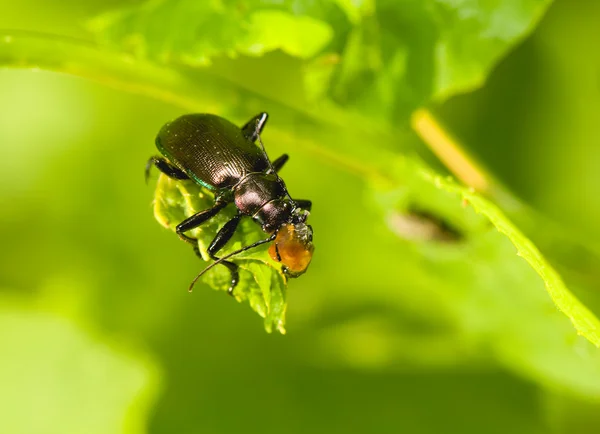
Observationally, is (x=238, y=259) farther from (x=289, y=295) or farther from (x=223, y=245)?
(x=289, y=295)

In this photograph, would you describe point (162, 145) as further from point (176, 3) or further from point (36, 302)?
point (36, 302)

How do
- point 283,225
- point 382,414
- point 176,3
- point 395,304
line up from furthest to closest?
point 395,304 < point 382,414 < point 283,225 < point 176,3

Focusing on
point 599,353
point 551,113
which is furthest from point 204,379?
point 551,113

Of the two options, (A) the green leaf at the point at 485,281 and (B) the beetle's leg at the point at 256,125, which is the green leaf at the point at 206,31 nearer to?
(B) the beetle's leg at the point at 256,125

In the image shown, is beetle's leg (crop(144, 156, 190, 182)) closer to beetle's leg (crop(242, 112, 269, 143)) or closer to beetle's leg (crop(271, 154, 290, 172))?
beetle's leg (crop(242, 112, 269, 143))

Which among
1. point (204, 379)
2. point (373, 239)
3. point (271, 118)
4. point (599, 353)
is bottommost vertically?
point (204, 379)

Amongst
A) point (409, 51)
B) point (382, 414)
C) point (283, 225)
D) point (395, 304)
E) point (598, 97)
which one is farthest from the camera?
point (598, 97)

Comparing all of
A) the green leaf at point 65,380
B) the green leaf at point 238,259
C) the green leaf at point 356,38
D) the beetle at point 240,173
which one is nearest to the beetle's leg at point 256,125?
the beetle at point 240,173
